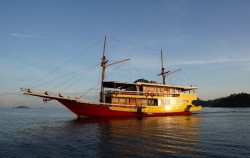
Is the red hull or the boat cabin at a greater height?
the boat cabin

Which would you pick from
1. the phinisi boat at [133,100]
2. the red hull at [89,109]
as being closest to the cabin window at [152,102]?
the phinisi boat at [133,100]

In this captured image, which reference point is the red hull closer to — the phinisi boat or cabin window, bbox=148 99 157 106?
the phinisi boat

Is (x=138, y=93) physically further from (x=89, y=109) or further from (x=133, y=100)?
(x=89, y=109)

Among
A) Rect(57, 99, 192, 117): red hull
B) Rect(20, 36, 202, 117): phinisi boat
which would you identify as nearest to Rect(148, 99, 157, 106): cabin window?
Rect(20, 36, 202, 117): phinisi boat

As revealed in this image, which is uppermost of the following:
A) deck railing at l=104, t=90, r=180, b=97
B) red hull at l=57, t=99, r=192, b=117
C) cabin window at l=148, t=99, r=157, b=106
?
deck railing at l=104, t=90, r=180, b=97

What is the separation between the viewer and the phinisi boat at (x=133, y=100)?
39344mm

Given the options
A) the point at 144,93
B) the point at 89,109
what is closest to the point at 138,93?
the point at 144,93

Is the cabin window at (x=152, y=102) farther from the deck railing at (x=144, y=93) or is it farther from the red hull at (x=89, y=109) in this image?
the red hull at (x=89, y=109)

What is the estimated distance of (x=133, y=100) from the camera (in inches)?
1721

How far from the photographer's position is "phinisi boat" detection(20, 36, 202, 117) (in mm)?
39344

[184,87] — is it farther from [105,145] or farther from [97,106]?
[105,145]

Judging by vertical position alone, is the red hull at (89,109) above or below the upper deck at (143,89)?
below

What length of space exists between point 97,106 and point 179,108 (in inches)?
755

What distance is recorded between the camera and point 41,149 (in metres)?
16.4
